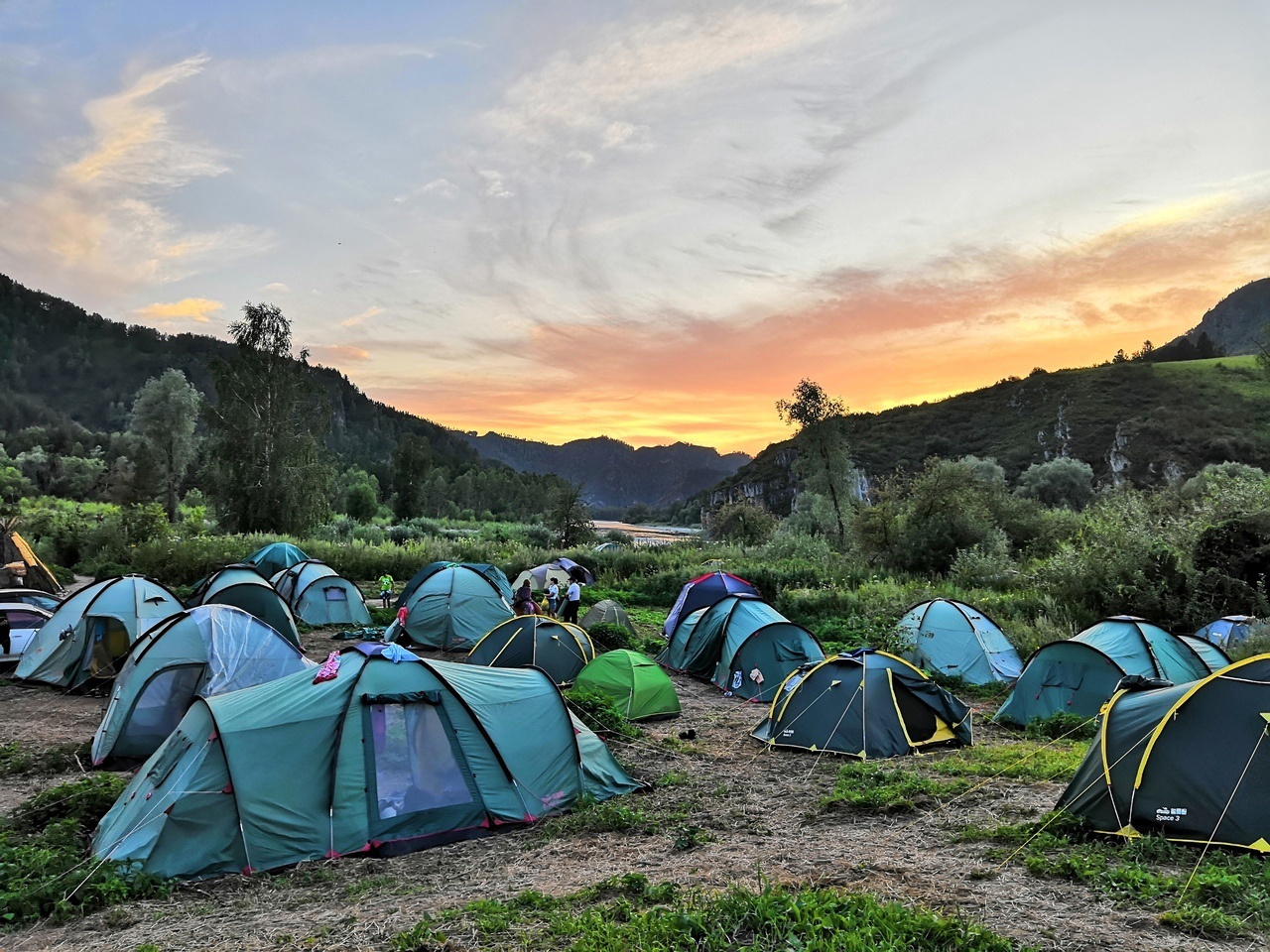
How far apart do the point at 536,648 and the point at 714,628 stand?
15.4 ft

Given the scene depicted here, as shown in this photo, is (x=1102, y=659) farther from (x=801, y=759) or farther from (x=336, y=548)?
(x=336, y=548)

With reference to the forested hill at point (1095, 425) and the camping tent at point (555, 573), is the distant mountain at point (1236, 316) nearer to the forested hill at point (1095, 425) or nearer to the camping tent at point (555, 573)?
the forested hill at point (1095, 425)

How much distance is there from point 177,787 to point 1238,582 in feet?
72.9

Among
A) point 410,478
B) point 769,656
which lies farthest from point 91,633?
point 410,478

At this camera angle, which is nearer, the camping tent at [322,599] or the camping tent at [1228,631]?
the camping tent at [1228,631]

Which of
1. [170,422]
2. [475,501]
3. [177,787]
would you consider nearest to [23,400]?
[475,501]

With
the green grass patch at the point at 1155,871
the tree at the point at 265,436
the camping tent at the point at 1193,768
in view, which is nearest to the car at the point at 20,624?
the green grass patch at the point at 1155,871

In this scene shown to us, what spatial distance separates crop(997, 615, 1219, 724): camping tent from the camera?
12.0m

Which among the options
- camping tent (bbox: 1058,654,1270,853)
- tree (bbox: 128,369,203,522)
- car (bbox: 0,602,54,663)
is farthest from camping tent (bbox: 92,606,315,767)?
tree (bbox: 128,369,203,522)

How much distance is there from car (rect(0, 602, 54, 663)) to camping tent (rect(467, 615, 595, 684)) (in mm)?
10109

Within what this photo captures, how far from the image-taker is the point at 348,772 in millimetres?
7422

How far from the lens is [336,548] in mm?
32656

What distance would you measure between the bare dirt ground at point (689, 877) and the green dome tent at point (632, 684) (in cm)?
323

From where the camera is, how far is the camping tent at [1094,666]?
12008 millimetres
